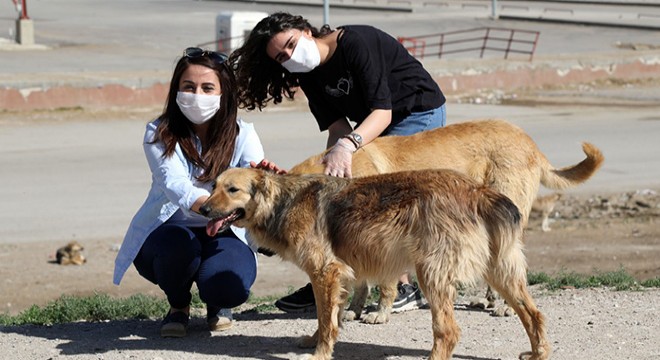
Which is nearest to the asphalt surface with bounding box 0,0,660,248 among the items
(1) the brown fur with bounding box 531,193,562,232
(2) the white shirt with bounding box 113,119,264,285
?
(1) the brown fur with bounding box 531,193,562,232

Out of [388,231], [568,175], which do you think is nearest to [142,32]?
[568,175]

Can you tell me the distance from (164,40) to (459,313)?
30836 mm

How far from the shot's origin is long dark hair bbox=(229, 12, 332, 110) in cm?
663

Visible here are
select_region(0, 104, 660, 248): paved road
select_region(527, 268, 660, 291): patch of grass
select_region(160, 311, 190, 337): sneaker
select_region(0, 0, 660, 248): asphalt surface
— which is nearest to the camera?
select_region(160, 311, 190, 337): sneaker

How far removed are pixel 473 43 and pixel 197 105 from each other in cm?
3242

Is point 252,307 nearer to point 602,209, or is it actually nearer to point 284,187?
point 284,187

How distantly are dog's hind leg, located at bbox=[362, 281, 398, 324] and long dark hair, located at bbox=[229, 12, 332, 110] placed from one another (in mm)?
1444

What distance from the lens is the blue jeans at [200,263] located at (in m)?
6.34

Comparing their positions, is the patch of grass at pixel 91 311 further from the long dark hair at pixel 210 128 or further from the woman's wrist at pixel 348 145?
the woman's wrist at pixel 348 145

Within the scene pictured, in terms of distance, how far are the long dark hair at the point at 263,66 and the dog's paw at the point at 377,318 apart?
1.55 m

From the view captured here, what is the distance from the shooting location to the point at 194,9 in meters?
51.8

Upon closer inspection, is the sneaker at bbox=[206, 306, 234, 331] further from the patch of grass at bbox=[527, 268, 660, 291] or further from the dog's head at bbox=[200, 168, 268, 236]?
the patch of grass at bbox=[527, 268, 660, 291]

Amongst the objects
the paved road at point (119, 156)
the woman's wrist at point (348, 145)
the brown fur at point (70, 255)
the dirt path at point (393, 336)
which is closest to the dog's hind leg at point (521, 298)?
the dirt path at point (393, 336)

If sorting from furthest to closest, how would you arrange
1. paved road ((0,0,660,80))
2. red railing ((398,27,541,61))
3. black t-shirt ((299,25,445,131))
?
red railing ((398,27,541,61))
paved road ((0,0,660,80))
black t-shirt ((299,25,445,131))
